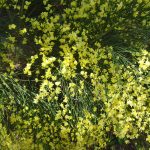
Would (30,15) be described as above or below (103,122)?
above

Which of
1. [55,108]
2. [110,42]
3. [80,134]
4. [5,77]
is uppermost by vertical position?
[110,42]

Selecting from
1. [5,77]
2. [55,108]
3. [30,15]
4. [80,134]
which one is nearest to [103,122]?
[80,134]

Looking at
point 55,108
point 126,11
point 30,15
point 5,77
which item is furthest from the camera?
point 30,15

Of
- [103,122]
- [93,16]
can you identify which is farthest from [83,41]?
[103,122]

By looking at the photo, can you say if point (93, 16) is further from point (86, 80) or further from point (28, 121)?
point (28, 121)

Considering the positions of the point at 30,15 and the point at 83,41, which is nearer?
the point at 83,41

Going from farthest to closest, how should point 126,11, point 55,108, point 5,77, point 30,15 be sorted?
point 30,15 → point 126,11 → point 55,108 → point 5,77

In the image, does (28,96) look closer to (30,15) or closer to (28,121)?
(28,121)
